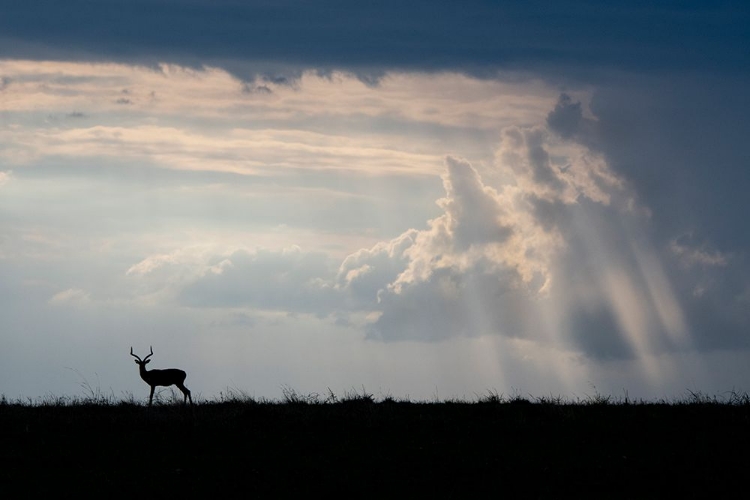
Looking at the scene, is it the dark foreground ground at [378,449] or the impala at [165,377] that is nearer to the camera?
the dark foreground ground at [378,449]

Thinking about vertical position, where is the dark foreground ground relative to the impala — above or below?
below

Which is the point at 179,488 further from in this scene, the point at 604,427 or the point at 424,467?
the point at 604,427

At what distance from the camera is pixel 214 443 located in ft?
74.3

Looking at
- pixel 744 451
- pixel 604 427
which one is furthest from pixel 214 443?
pixel 744 451

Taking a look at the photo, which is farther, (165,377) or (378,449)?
(165,377)

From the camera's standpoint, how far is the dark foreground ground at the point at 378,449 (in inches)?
740

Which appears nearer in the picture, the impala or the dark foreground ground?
the dark foreground ground

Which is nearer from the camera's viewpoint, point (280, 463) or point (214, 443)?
point (280, 463)

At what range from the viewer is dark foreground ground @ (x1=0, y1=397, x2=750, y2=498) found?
18797 millimetres

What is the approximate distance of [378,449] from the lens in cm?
2184

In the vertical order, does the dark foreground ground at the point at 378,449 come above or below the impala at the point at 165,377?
below

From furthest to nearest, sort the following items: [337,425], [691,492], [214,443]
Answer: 1. [337,425]
2. [214,443]
3. [691,492]

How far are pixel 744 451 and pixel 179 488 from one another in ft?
42.5

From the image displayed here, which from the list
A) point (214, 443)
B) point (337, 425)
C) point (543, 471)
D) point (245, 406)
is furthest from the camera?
point (245, 406)
